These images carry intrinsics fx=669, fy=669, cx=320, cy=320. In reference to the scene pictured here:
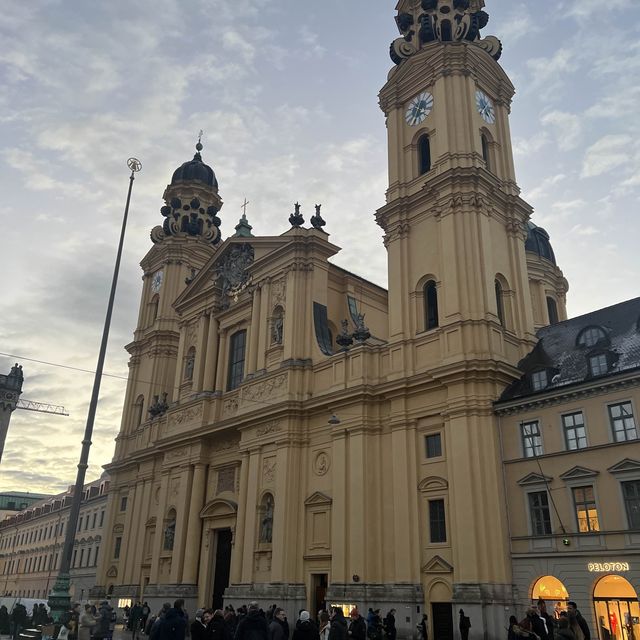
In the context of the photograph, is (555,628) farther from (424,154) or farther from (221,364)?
(221,364)

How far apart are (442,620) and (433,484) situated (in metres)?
4.72

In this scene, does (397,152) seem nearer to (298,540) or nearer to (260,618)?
(298,540)

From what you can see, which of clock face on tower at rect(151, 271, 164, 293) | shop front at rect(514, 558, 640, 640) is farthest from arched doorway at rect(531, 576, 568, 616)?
clock face on tower at rect(151, 271, 164, 293)

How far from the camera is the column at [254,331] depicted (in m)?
35.0

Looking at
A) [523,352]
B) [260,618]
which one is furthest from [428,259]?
[260,618]

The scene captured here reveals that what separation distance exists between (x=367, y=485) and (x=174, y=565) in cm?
1383

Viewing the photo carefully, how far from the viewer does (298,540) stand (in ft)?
96.3

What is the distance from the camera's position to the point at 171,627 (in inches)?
447

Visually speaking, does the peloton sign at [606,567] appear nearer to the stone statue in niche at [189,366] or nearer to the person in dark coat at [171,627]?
the person in dark coat at [171,627]

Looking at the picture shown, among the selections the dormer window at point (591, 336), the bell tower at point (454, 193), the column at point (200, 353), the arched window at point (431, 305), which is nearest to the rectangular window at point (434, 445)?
the bell tower at point (454, 193)

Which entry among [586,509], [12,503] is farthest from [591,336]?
[12,503]

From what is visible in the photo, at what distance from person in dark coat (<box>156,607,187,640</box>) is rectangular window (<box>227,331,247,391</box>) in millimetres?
25251

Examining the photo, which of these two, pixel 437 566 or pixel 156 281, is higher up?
pixel 156 281

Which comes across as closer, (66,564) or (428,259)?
(66,564)
